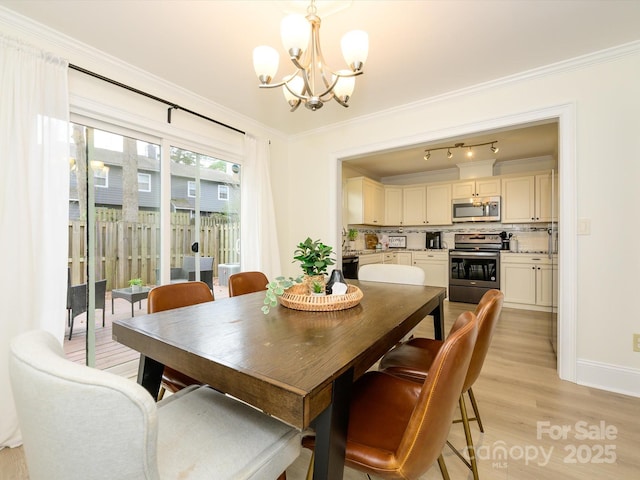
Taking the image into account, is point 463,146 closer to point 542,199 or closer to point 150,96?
point 542,199

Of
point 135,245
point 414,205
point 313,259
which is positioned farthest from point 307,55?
point 414,205

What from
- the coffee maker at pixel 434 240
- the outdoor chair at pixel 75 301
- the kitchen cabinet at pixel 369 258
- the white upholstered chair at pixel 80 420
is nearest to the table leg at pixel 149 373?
the white upholstered chair at pixel 80 420

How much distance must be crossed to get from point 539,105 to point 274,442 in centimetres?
296

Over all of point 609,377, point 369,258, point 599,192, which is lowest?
point 609,377

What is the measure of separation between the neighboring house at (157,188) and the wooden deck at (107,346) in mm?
776

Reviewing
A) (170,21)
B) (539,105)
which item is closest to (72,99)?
(170,21)

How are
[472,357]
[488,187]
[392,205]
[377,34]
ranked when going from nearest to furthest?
[472,357] → [377,34] → [488,187] → [392,205]

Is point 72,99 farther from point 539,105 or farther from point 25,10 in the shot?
point 539,105

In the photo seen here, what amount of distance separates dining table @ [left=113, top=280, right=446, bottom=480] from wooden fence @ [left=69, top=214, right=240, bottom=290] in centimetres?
128

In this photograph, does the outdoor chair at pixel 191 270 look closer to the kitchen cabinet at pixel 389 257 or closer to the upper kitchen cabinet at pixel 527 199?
the kitchen cabinet at pixel 389 257

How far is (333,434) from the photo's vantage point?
2.75ft

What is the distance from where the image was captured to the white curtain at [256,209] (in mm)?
3234

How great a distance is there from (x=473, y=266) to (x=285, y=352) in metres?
4.79

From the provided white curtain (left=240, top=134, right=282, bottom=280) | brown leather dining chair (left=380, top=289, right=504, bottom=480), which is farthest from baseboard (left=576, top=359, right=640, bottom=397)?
white curtain (left=240, top=134, right=282, bottom=280)
